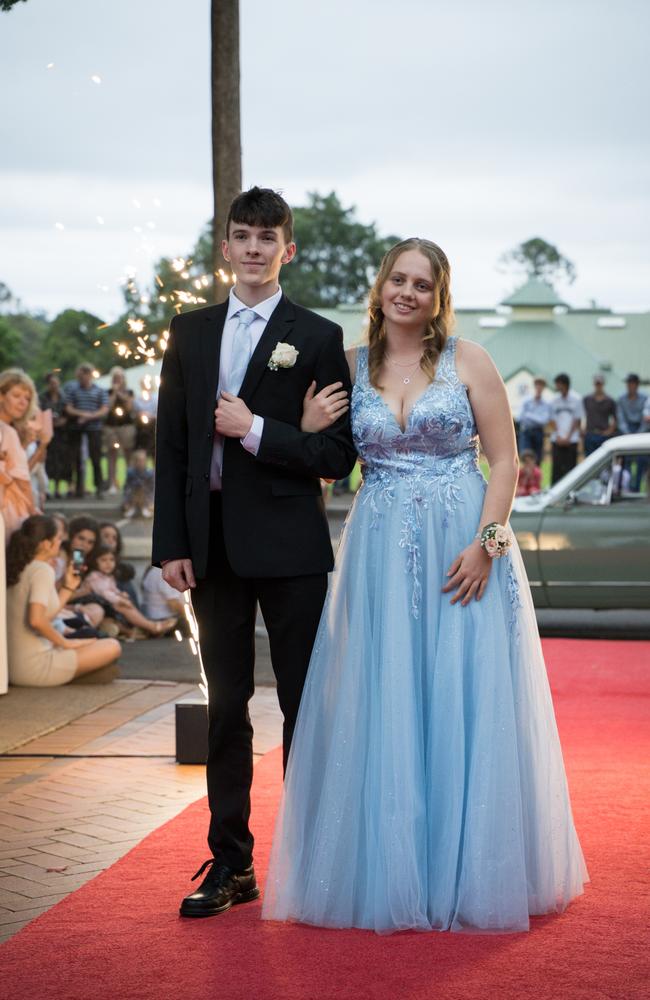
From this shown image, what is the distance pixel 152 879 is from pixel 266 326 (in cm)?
192

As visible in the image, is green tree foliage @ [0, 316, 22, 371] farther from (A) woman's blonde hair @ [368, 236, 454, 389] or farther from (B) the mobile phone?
(A) woman's blonde hair @ [368, 236, 454, 389]

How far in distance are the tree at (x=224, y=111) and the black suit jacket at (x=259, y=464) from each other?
4534 mm

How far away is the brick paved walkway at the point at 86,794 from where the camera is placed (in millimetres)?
4852

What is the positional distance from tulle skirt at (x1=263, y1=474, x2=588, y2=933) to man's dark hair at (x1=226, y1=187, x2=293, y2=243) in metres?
0.94

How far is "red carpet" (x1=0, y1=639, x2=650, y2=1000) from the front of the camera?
3627 mm

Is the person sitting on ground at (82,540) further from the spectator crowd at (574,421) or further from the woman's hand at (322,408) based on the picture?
the spectator crowd at (574,421)

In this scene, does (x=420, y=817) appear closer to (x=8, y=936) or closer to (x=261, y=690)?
(x=8, y=936)

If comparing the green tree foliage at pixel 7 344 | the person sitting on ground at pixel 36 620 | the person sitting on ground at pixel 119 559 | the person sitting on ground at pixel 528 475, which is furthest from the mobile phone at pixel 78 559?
the green tree foliage at pixel 7 344

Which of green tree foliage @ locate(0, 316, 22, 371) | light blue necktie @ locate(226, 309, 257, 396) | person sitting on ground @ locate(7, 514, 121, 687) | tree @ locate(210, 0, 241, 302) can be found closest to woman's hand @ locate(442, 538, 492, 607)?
light blue necktie @ locate(226, 309, 257, 396)

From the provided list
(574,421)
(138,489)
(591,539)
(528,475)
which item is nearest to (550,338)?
(574,421)

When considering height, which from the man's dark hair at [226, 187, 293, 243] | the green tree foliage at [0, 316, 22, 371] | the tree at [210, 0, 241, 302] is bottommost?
the man's dark hair at [226, 187, 293, 243]

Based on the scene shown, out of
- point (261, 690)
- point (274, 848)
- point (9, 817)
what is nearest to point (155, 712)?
point (261, 690)

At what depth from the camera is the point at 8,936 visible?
165 inches

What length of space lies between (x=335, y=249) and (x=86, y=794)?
268ft
